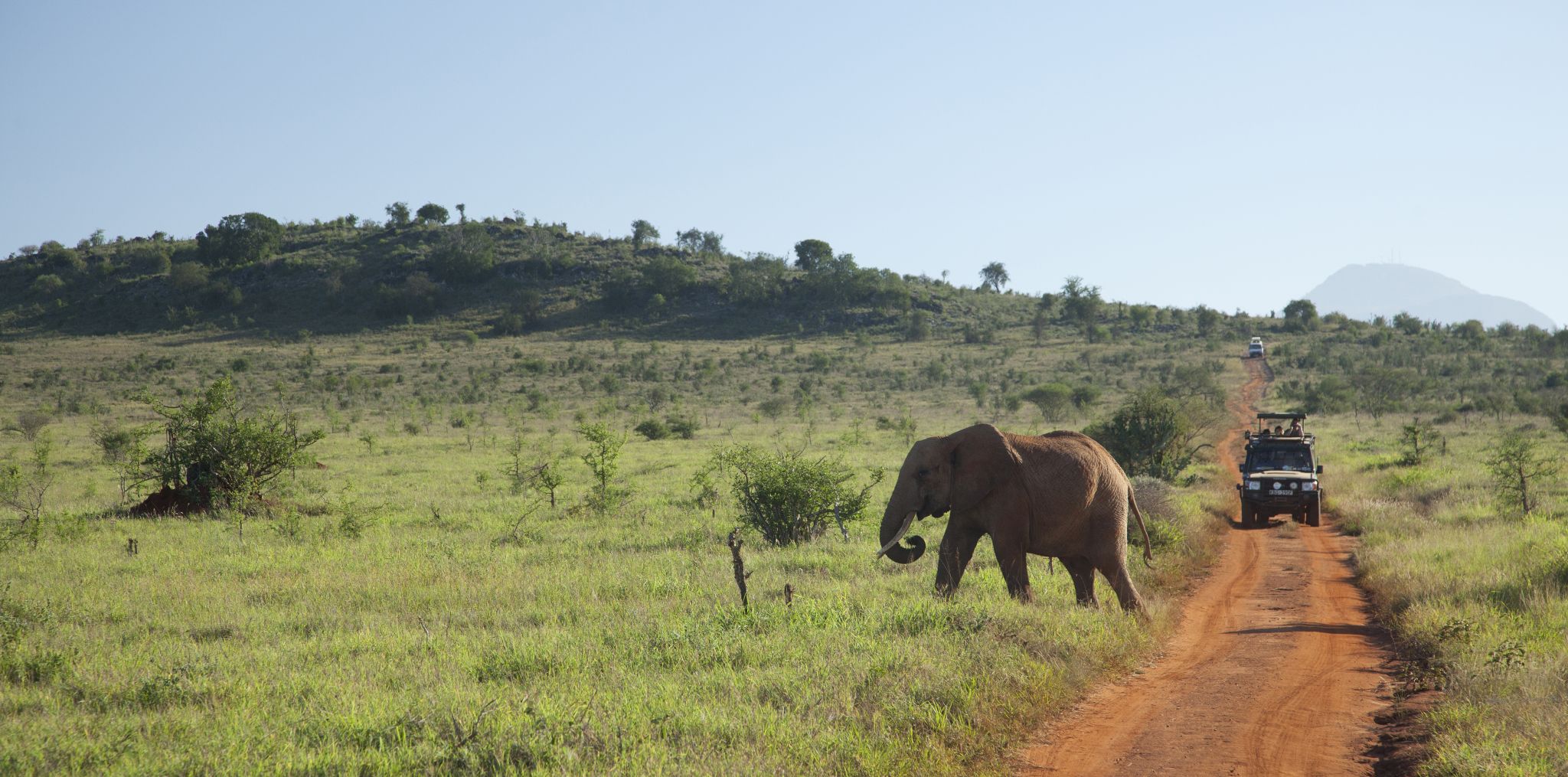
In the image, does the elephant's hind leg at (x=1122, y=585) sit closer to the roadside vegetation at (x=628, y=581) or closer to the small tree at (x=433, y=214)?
the roadside vegetation at (x=628, y=581)

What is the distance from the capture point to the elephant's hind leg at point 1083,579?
10.5m

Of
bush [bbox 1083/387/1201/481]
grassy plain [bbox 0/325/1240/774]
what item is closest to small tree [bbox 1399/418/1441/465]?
bush [bbox 1083/387/1201/481]

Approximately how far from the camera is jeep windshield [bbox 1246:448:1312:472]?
20938mm

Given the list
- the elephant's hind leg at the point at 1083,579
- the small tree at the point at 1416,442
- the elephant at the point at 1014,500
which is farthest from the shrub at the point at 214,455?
the small tree at the point at 1416,442

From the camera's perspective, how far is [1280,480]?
65.7 feet

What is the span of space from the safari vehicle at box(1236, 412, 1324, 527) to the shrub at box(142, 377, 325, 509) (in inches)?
748

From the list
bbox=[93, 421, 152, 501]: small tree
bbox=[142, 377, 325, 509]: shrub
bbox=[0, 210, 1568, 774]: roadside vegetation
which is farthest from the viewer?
bbox=[93, 421, 152, 501]: small tree

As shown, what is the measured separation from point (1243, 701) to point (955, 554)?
3284 mm

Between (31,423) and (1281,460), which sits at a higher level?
(1281,460)

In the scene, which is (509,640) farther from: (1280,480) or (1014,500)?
(1280,480)

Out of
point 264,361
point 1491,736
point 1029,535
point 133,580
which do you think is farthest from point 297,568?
point 264,361

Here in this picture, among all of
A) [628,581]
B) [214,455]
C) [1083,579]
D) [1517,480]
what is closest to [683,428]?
[214,455]

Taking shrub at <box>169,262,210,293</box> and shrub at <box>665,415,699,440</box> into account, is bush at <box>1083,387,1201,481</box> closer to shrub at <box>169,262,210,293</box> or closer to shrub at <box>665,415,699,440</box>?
shrub at <box>665,415,699,440</box>

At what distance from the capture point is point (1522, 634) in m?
8.92
